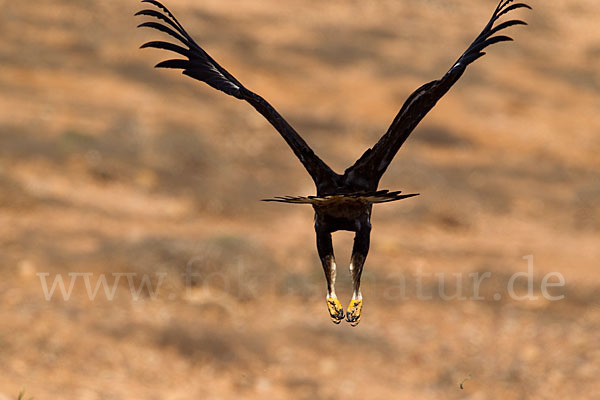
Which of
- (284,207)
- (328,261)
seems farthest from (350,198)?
(284,207)

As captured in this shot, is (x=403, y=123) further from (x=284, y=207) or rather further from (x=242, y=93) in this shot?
(x=284, y=207)

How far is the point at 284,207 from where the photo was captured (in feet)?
74.5

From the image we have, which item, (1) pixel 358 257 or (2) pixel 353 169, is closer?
(2) pixel 353 169

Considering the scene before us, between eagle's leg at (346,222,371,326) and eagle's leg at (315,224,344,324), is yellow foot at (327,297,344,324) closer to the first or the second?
eagle's leg at (315,224,344,324)

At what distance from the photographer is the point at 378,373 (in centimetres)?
1505

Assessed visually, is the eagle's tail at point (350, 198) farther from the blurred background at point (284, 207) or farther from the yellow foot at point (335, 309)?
the blurred background at point (284, 207)

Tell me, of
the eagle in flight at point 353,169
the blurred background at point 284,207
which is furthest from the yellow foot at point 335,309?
the blurred background at point 284,207

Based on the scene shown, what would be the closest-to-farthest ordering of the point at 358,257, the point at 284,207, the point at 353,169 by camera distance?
the point at 353,169 < the point at 358,257 < the point at 284,207

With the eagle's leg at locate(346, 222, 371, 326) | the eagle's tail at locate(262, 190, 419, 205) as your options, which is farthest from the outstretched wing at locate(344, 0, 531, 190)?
the eagle's leg at locate(346, 222, 371, 326)

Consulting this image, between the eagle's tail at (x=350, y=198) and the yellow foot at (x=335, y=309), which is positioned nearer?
the eagle's tail at (x=350, y=198)

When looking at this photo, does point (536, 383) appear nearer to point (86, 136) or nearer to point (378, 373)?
point (378, 373)

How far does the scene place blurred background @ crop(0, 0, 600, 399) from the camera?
14.8m

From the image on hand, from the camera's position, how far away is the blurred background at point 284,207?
14.8 metres

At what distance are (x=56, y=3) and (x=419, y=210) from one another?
15215 millimetres
